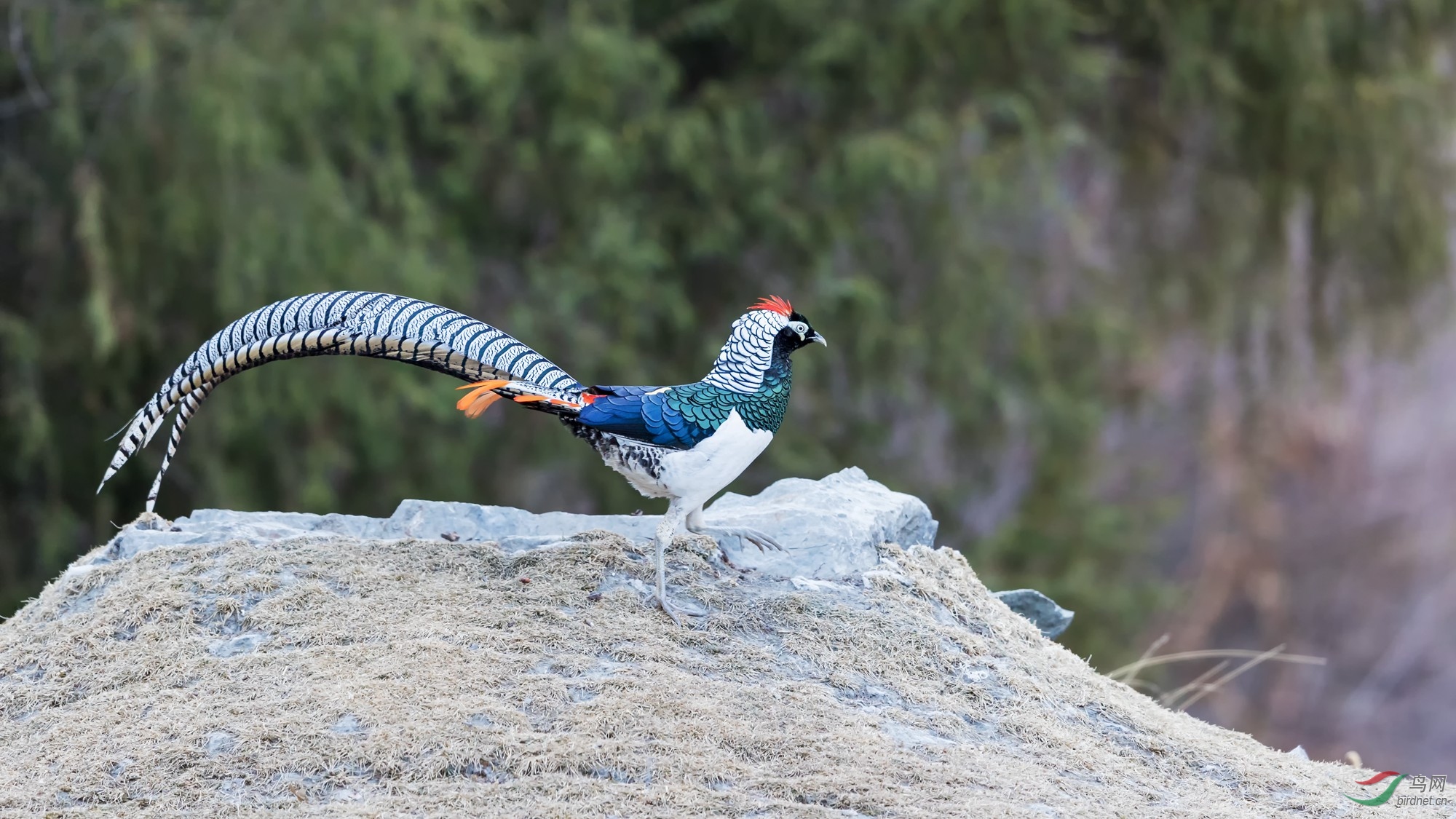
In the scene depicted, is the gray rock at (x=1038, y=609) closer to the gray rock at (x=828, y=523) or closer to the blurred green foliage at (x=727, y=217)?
the gray rock at (x=828, y=523)

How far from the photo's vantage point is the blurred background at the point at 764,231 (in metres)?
8.24

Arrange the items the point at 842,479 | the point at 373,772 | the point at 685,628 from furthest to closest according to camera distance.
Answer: the point at 842,479 → the point at 685,628 → the point at 373,772

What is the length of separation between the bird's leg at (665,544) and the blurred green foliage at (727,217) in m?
4.72

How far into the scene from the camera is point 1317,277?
10820 millimetres

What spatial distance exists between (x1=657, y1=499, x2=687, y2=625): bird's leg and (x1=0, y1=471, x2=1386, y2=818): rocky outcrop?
6 centimetres

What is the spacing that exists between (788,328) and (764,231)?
5.73 metres

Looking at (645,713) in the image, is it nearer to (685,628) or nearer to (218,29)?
(685,628)

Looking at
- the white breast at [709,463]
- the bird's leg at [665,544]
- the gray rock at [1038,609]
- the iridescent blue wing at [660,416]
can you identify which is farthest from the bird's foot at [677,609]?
the gray rock at [1038,609]

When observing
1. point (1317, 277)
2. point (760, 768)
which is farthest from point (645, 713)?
point (1317, 277)

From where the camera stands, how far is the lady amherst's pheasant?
419cm

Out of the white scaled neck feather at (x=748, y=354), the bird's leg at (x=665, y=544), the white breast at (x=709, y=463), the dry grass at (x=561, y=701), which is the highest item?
the white scaled neck feather at (x=748, y=354)

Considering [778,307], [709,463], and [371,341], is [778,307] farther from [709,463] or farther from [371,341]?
[371,341]

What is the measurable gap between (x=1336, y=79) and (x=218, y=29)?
24.9 ft

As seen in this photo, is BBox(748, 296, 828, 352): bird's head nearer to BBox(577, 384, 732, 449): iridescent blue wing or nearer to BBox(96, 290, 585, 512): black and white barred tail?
BBox(577, 384, 732, 449): iridescent blue wing
